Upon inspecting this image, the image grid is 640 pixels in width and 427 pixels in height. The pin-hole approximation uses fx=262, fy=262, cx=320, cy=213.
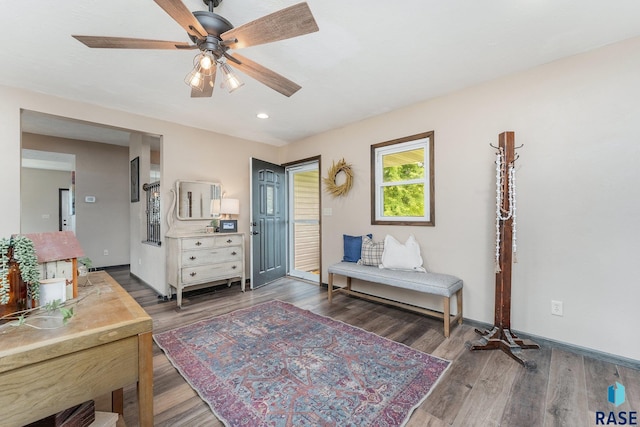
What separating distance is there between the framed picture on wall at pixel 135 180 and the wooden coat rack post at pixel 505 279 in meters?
5.12

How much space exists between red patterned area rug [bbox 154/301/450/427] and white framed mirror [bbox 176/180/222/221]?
69.3 inches

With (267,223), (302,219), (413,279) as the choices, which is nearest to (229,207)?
(267,223)

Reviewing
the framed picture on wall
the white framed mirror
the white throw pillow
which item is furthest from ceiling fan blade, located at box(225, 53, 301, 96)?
the framed picture on wall

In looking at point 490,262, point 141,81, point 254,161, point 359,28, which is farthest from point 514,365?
point 141,81

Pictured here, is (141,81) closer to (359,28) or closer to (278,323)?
(359,28)

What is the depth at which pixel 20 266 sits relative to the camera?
38.5 inches

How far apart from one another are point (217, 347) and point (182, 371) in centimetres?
35

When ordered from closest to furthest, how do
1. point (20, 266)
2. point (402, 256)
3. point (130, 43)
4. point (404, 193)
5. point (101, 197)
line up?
point (20, 266) → point (130, 43) → point (402, 256) → point (404, 193) → point (101, 197)

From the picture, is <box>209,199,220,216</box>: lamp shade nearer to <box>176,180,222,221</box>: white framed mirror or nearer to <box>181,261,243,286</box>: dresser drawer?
<box>176,180,222,221</box>: white framed mirror

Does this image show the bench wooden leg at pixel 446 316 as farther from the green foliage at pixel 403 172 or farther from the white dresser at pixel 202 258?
the white dresser at pixel 202 258

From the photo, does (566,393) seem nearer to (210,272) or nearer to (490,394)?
(490,394)

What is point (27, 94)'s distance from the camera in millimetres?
2760

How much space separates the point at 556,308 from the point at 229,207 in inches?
158

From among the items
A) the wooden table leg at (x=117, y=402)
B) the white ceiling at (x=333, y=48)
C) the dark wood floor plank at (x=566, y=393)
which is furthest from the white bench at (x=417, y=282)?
the wooden table leg at (x=117, y=402)
